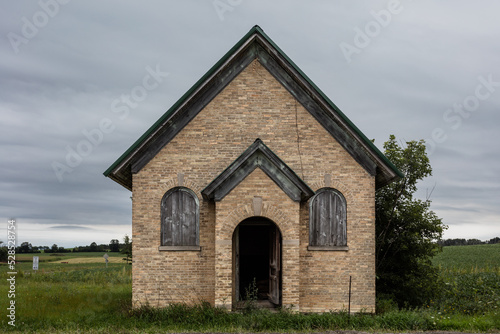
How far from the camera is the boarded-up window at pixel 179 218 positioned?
15227mm

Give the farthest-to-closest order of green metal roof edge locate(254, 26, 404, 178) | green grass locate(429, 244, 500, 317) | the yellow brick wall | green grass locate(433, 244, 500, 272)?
green grass locate(433, 244, 500, 272) → green grass locate(429, 244, 500, 317) → green metal roof edge locate(254, 26, 404, 178) → the yellow brick wall

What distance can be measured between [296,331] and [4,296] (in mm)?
13448

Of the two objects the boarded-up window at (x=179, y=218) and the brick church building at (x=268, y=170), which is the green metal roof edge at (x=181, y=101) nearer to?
the brick church building at (x=268, y=170)

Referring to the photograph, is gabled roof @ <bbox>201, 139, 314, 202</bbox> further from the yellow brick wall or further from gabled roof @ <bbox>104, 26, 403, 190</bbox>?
gabled roof @ <bbox>104, 26, 403, 190</bbox>

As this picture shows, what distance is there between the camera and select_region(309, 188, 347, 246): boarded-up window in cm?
1552

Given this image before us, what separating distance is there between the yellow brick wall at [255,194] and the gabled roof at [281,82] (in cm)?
21

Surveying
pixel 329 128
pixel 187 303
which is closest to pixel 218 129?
pixel 329 128

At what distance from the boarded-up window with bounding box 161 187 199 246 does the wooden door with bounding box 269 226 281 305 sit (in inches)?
93.5

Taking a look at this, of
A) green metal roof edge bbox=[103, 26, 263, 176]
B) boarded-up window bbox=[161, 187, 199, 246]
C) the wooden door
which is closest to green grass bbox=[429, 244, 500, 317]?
the wooden door

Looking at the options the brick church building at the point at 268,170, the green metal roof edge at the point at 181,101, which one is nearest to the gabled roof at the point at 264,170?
the brick church building at the point at 268,170

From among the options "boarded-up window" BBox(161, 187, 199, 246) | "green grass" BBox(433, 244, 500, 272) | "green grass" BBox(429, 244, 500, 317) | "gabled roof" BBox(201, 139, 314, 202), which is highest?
"gabled roof" BBox(201, 139, 314, 202)

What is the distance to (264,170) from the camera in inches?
562

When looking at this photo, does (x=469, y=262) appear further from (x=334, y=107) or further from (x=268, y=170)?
(x=268, y=170)

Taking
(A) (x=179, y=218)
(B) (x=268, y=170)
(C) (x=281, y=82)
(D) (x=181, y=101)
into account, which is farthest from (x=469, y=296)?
(D) (x=181, y=101)
